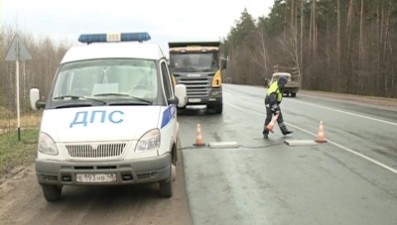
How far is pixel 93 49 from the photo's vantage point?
786 centimetres

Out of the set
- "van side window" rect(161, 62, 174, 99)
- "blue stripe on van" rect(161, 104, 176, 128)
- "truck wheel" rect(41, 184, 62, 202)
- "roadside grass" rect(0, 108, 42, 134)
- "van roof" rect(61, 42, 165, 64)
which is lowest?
"roadside grass" rect(0, 108, 42, 134)

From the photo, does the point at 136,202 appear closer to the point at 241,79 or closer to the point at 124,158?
the point at 124,158

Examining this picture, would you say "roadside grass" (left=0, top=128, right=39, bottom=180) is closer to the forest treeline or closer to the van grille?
the van grille

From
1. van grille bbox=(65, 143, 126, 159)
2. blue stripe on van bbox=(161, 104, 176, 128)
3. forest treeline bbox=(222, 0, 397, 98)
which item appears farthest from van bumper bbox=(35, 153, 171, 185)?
forest treeline bbox=(222, 0, 397, 98)

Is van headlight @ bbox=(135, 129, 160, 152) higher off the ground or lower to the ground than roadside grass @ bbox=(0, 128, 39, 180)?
higher

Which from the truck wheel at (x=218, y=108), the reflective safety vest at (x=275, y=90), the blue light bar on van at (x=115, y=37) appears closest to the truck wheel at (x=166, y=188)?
the blue light bar on van at (x=115, y=37)

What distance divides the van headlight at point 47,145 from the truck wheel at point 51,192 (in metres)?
0.59

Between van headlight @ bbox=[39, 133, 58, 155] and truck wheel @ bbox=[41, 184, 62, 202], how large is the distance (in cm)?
59

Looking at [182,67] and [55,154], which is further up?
[182,67]

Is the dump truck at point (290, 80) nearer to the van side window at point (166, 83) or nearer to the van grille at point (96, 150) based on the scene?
the van side window at point (166, 83)

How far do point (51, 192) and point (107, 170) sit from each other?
3.75 ft

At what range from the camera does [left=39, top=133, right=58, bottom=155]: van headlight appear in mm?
6234

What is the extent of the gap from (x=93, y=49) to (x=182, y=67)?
40.4 ft

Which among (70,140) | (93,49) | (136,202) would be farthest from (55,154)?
(93,49)
